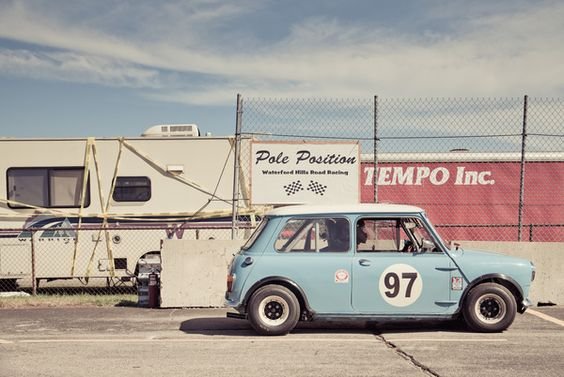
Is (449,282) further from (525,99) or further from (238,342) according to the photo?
(525,99)

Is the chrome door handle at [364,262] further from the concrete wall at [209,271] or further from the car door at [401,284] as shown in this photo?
the concrete wall at [209,271]

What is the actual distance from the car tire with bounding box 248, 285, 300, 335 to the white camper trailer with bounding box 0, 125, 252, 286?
15.3 ft

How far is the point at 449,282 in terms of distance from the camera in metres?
7.39

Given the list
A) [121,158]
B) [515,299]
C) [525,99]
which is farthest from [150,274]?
[525,99]

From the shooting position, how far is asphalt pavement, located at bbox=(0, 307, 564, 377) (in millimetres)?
5867

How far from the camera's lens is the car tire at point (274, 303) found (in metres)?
7.38

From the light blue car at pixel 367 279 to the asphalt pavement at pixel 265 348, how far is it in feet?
0.97

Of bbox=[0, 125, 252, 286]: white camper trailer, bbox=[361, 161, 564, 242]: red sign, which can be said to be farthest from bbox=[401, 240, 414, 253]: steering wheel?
bbox=[361, 161, 564, 242]: red sign

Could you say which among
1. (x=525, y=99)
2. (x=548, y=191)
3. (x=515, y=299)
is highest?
(x=525, y=99)

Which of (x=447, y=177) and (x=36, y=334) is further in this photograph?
(x=447, y=177)

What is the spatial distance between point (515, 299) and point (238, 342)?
142 inches

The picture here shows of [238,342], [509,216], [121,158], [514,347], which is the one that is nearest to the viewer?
[514,347]

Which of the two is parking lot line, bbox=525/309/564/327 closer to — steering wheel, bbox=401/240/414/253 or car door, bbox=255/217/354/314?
steering wheel, bbox=401/240/414/253

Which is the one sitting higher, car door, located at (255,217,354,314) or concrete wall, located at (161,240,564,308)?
car door, located at (255,217,354,314)
